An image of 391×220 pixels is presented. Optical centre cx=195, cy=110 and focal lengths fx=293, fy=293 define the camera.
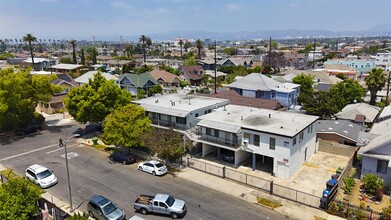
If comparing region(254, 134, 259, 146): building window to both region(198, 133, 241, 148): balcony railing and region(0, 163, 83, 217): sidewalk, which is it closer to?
region(198, 133, 241, 148): balcony railing

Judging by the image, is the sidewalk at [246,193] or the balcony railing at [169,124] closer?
the sidewalk at [246,193]

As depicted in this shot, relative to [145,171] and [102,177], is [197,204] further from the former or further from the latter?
[102,177]

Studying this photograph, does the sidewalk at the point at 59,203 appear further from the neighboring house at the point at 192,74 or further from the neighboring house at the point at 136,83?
the neighboring house at the point at 192,74

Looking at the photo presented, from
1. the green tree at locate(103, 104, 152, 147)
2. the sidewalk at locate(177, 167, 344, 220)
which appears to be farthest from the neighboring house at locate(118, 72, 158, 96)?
the sidewalk at locate(177, 167, 344, 220)

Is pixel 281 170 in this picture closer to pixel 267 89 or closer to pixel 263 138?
pixel 263 138

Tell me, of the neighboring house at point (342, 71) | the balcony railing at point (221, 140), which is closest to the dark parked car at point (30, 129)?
the balcony railing at point (221, 140)

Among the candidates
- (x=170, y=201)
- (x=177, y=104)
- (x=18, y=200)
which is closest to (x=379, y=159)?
(x=170, y=201)

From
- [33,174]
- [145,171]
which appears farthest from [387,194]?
[33,174]
